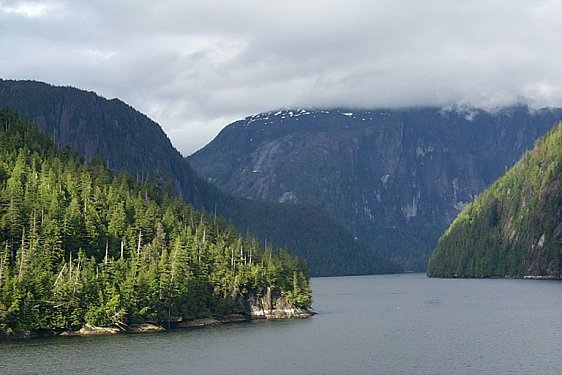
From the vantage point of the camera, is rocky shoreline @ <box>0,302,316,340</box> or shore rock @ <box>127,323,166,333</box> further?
shore rock @ <box>127,323,166,333</box>

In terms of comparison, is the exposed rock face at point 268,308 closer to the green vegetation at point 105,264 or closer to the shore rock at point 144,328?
the green vegetation at point 105,264

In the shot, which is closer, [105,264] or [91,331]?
[91,331]

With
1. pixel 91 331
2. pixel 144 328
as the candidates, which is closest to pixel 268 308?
pixel 144 328

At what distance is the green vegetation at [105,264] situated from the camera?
14750cm

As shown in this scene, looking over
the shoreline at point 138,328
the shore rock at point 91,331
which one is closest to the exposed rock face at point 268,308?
the shoreline at point 138,328

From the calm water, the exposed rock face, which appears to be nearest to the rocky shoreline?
the exposed rock face

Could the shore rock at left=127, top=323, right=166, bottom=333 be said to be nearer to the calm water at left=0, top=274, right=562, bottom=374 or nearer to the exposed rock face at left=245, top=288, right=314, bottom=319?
the calm water at left=0, top=274, right=562, bottom=374

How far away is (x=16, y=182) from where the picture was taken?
17912 centimetres

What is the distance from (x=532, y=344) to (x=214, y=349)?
2121 inches

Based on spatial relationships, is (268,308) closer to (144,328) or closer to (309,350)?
(144,328)

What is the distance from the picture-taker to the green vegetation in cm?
14750

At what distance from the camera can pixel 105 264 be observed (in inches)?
6388

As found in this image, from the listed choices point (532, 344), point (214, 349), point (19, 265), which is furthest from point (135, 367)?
point (532, 344)

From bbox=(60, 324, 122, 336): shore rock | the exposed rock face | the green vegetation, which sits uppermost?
the green vegetation
